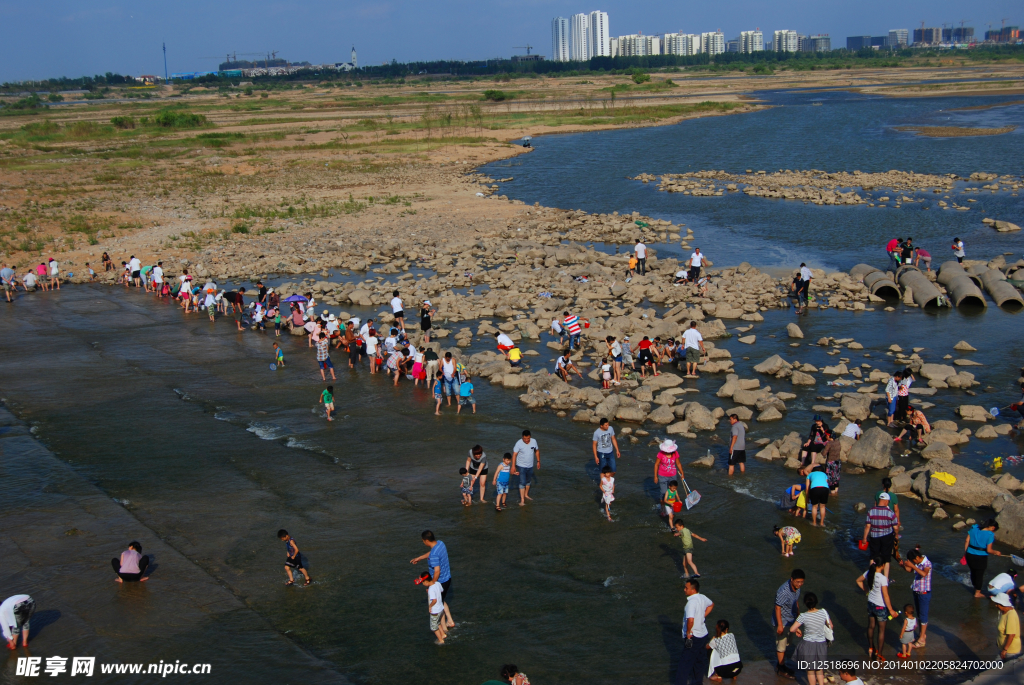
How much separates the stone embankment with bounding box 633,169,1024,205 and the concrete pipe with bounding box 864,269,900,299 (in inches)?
730

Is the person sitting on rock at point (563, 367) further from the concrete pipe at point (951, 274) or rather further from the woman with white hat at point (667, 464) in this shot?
the concrete pipe at point (951, 274)

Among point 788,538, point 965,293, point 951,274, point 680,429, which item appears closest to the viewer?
point 788,538

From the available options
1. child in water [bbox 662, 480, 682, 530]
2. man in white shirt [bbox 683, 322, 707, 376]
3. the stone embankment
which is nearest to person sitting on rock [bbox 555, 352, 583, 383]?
man in white shirt [bbox 683, 322, 707, 376]

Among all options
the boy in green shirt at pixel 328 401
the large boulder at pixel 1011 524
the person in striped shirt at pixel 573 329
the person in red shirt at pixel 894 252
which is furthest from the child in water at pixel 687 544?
the person in red shirt at pixel 894 252

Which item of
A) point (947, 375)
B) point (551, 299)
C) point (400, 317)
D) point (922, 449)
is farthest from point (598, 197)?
point (922, 449)

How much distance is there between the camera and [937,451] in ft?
53.8

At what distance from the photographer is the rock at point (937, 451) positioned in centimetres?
1636

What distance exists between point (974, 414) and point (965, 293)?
33.7ft

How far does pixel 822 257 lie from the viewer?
113ft

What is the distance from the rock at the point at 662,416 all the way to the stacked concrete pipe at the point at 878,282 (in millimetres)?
13726

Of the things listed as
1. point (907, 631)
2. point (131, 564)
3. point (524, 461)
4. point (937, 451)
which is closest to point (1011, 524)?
point (937, 451)

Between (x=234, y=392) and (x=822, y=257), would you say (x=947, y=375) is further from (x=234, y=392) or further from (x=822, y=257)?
(x=234, y=392)

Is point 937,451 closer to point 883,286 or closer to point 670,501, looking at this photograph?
point 670,501

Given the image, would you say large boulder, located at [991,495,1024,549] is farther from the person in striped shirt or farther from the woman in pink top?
the person in striped shirt
